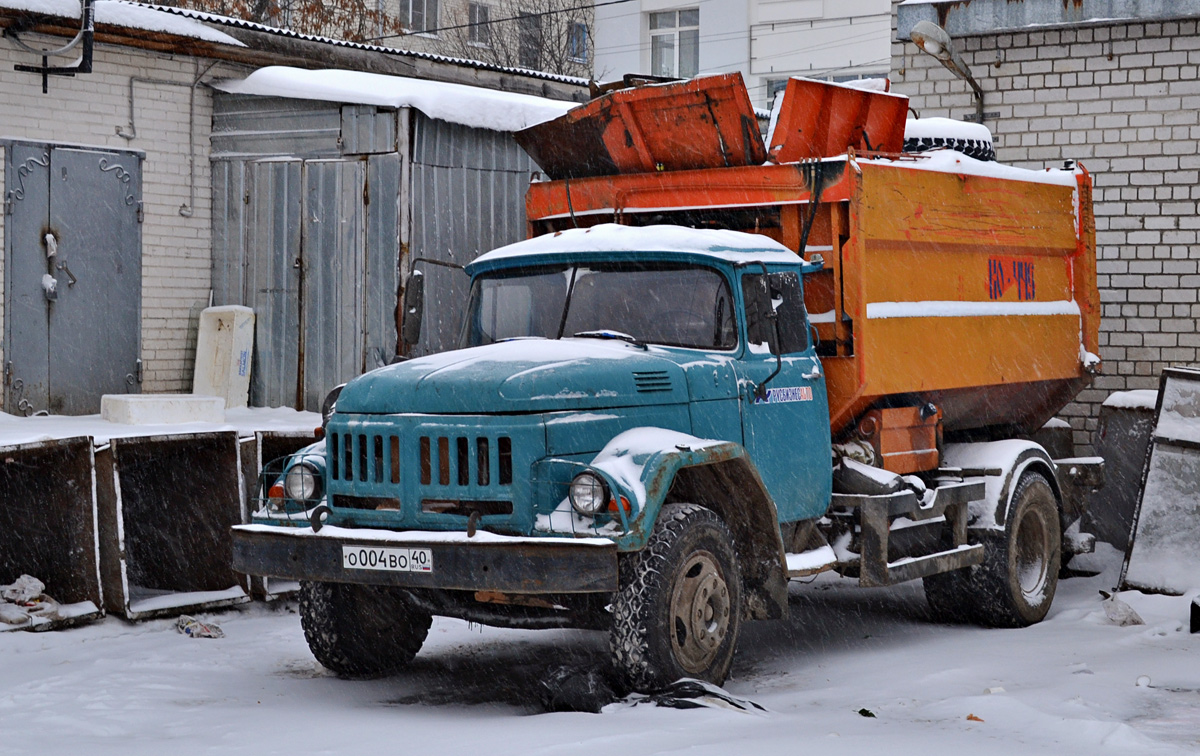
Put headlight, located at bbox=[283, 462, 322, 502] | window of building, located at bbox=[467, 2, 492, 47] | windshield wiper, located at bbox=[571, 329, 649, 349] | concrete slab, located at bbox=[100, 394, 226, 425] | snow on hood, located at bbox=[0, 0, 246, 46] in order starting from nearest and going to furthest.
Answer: headlight, located at bbox=[283, 462, 322, 502], windshield wiper, located at bbox=[571, 329, 649, 349], concrete slab, located at bbox=[100, 394, 226, 425], snow on hood, located at bbox=[0, 0, 246, 46], window of building, located at bbox=[467, 2, 492, 47]

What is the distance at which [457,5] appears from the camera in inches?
1332

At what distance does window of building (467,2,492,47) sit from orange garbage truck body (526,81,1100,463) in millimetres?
24922

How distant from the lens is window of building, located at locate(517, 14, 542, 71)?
1293 inches

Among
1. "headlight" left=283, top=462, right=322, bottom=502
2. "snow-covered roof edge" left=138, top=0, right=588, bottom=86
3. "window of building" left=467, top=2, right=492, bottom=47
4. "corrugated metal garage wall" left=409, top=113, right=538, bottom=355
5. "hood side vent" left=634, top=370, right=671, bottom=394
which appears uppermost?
"window of building" left=467, top=2, right=492, bottom=47

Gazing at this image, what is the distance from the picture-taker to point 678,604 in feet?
19.7

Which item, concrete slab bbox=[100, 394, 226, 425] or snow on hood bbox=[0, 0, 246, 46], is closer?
concrete slab bbox=[100, 394, 226, 425]

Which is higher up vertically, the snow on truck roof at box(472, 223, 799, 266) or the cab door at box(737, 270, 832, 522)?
the snow on truck roof at box(472, 223, 799, 266)

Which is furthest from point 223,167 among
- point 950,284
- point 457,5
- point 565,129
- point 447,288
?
point 457,5

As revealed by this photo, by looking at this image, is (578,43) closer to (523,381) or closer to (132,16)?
(132,16)

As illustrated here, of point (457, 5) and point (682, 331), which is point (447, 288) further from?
point (457, 5)

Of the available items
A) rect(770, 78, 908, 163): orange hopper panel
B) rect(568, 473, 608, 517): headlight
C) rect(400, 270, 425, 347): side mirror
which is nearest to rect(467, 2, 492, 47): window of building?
rect(770, 78, 908, 163): orange hopper panel

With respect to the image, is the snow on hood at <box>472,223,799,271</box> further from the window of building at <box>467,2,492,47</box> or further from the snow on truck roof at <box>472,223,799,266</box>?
the window of building at <box>467,2,492,47</box>

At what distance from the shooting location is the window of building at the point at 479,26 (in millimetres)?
33312

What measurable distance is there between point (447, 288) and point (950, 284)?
483 centimetres
